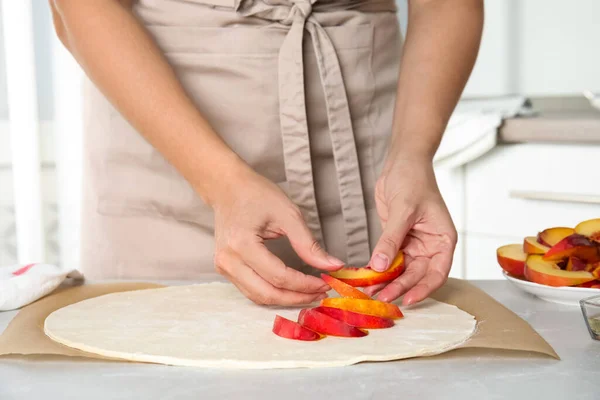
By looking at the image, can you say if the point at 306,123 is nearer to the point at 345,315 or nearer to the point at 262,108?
the point at 262,108

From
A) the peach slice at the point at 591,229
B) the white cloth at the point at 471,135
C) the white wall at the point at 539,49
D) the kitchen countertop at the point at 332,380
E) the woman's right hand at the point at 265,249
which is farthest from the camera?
the white wall at the point at 539,49

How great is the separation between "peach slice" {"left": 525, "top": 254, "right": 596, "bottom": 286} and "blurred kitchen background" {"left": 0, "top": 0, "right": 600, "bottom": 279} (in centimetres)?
117

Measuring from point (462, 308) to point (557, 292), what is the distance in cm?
12

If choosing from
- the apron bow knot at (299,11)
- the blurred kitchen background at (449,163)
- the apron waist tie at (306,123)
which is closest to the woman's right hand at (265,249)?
the apron waist tie at (306,123)

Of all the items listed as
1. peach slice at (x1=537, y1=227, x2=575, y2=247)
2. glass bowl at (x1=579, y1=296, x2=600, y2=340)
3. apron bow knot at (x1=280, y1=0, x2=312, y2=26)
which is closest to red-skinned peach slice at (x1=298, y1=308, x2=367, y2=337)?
glass bowl at (x1=579, y1=296, x2=600, y2=340)

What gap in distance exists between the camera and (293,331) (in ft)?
2.81

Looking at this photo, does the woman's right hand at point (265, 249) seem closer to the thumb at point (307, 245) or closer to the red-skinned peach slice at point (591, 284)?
the thumb at point (307, 245)

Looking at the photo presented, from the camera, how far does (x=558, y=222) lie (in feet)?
7.26

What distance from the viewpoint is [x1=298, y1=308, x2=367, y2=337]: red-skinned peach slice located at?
862mm

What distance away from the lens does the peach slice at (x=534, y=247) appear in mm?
1062

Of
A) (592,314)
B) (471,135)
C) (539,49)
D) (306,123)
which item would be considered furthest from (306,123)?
(539,49)

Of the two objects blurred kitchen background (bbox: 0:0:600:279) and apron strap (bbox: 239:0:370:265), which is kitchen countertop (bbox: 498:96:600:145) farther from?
apron strap (bbox: 239:0:370:265)

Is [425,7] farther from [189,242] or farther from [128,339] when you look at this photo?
[128,339]

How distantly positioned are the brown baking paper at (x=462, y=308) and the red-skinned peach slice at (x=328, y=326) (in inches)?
4.1
